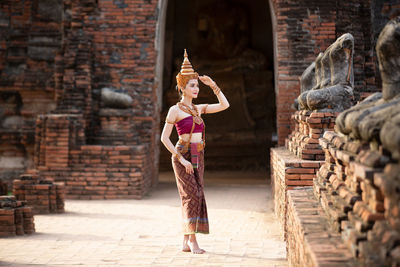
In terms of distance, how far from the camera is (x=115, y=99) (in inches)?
340

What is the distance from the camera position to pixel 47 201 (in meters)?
6.74

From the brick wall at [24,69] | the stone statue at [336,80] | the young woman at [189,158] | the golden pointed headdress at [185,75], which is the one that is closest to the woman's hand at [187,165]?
the young woman at [189,158]

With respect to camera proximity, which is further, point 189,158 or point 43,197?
point 43,197

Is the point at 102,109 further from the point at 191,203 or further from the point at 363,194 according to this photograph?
the point at 363,194

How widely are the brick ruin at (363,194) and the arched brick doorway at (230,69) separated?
9.83 metres

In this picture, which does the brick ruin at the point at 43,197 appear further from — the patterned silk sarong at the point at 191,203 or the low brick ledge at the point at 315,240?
the low brick ledge at the point at 315,240

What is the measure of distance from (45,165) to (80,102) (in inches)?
47.5

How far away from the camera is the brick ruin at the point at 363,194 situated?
1.97 meters

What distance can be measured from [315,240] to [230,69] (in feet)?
35.1

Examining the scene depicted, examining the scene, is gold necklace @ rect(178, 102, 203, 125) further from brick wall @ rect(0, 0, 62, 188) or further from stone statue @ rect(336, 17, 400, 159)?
brick wall @ rect(0, 0, 62, 188)

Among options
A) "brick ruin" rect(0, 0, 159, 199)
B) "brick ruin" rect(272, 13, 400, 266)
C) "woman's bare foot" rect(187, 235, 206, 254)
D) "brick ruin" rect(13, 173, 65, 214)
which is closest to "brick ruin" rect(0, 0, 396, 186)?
"brick ruin" rect(0, 0, 159, 199)

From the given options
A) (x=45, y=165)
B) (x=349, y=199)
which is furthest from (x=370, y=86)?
(x=349, y=199)

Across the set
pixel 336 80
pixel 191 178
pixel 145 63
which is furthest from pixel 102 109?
pixel 191 178

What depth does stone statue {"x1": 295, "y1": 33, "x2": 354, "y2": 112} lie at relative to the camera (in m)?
5.43
